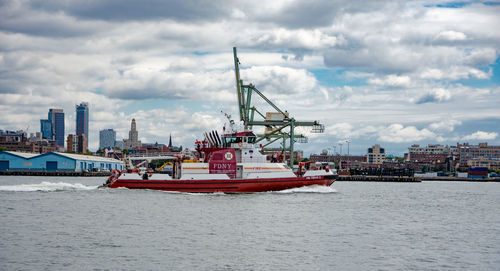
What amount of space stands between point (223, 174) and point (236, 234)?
18.2 meters

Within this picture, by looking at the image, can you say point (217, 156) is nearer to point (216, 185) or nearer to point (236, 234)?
point (216, 185)

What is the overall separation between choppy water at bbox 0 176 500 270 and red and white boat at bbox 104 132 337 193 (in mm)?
2971

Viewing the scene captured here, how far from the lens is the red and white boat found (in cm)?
4356

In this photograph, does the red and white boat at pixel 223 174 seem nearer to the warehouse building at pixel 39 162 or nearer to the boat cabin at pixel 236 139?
the boat cabin at pixel 236 139

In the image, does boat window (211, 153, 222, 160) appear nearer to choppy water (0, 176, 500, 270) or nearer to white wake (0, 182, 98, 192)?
choppy water (0, 176, 500, 270)

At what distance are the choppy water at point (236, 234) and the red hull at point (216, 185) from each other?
2633 mm

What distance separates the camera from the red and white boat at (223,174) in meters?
43.6

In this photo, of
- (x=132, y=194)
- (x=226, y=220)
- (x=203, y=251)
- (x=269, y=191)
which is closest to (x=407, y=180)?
(x=269, y=191)

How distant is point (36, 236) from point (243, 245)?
363 inches

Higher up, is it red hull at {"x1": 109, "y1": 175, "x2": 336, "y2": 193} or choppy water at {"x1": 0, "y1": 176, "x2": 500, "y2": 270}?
red hull at {"x1": 109, "y1": 175, "x2": 336, "y2": 193}

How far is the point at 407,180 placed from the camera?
367ft

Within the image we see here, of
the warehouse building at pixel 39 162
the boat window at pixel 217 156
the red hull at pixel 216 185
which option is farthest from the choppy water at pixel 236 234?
the warehouse building at pixel 39 162

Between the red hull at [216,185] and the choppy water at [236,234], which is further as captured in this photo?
the red hull at [216,185]

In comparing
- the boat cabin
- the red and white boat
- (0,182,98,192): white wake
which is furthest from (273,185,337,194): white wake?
(0,182,98,192): white wake
